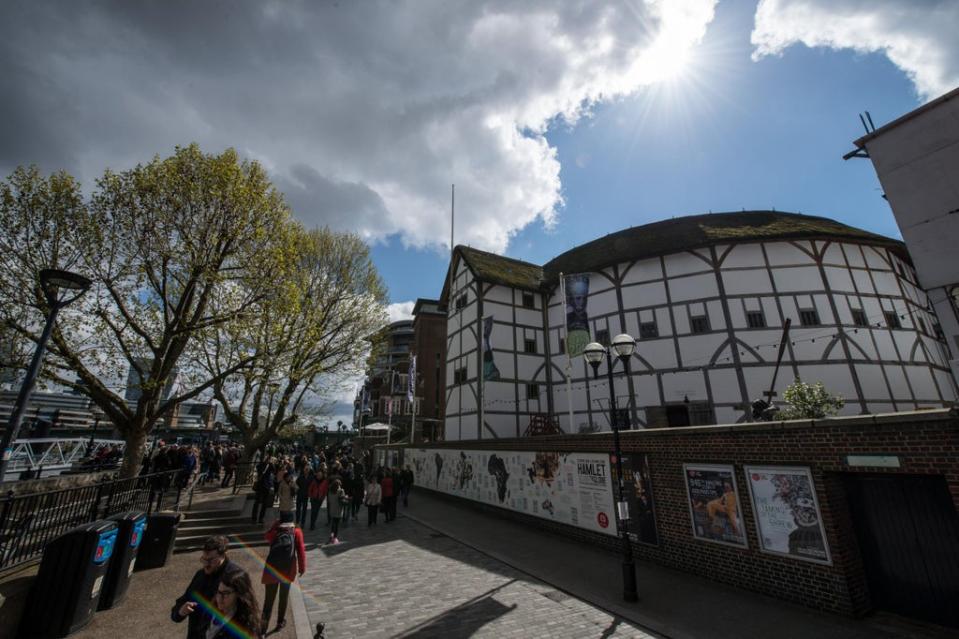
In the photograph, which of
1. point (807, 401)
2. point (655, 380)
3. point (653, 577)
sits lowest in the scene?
point (653, 577)

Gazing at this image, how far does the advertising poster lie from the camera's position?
11.0 metres

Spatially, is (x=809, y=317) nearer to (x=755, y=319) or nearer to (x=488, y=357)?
(x=755, y=319)

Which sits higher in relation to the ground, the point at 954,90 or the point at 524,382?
the point at 954,90

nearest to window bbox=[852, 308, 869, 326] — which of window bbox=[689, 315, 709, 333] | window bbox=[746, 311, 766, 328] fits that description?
window bbox=[746, 311, 766, 328]

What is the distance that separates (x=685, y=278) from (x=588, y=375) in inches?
295

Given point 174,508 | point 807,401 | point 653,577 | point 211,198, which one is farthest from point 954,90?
point 174,508

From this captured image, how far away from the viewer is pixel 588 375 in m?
22.4

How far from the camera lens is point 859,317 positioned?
1852cm

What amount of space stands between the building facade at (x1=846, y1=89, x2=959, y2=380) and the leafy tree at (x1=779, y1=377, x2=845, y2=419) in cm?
629

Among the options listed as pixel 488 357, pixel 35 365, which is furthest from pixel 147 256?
pixel 488 357

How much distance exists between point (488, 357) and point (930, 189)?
58.0 feet

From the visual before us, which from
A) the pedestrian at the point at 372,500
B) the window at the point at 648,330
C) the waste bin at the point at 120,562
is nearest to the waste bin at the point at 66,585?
the waste bin at the point at 120,562

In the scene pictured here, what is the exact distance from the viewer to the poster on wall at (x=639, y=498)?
379 inches

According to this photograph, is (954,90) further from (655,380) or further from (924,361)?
(924,361)
